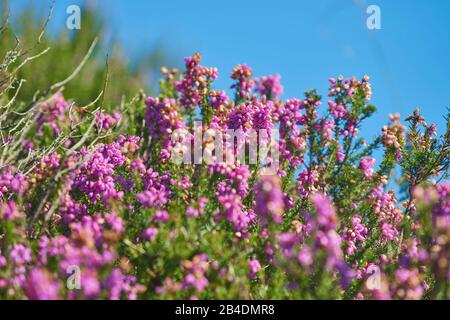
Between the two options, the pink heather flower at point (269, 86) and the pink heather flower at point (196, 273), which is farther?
the pink heather flower at point (269, 86)

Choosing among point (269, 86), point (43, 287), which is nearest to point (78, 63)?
point (269, 86)

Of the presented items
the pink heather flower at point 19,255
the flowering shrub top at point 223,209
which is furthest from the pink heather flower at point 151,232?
the pink heather flower at point 19,255

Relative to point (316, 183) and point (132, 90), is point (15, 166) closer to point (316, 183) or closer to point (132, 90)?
point (316, 183)

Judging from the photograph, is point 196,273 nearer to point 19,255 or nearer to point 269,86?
point 19,255

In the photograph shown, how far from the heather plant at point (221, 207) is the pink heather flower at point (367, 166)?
14mm

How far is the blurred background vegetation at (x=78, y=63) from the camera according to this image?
9742mm

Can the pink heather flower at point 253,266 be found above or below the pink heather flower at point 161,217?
below

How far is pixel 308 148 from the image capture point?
535 centimetres

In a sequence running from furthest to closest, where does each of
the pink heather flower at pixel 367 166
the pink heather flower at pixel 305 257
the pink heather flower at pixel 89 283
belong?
the pink heather flower at pixel 367 166, the pink heather flower at pixel 305 257, the pink heather flower at pixel 89 283

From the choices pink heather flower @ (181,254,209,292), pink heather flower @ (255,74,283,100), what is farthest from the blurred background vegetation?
pink heather flower @ (181,254,209,292)

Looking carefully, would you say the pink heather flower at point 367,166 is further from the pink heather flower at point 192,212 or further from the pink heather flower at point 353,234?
the pink heather flower at point 192,212

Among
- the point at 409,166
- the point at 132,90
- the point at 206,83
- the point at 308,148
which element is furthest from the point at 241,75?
the point at 132,90
